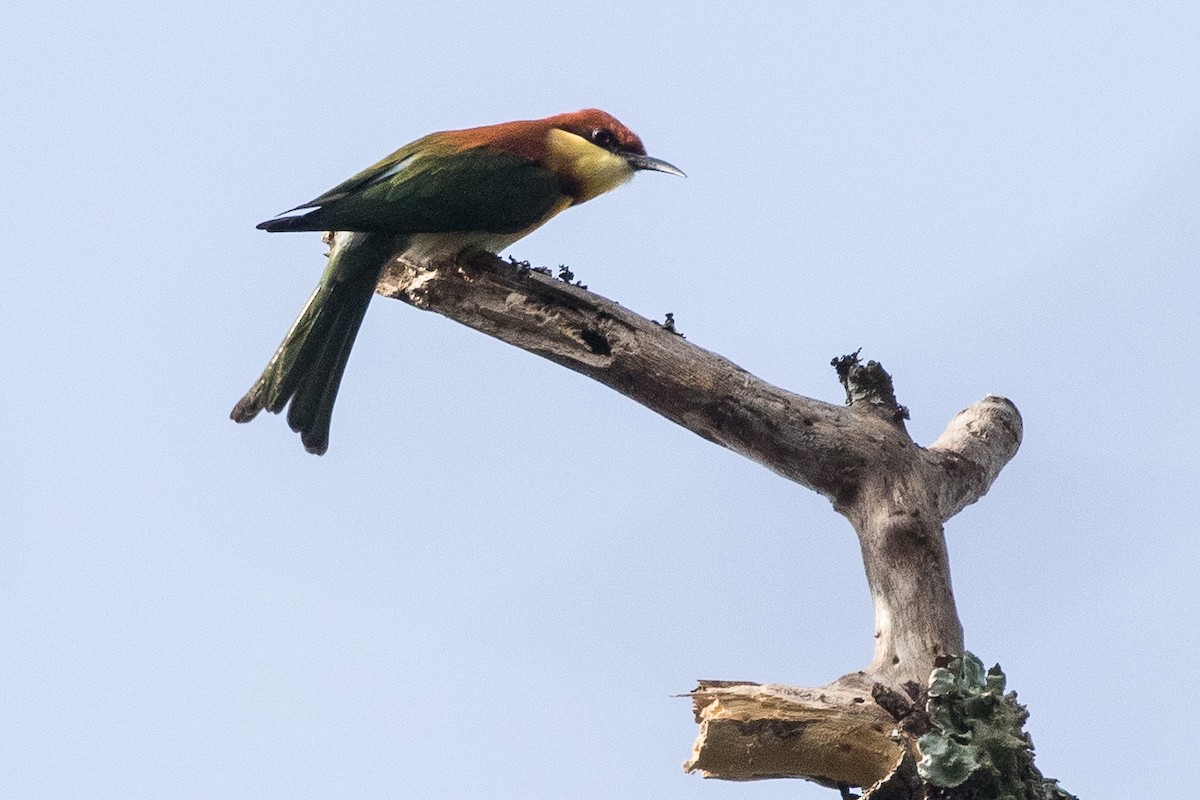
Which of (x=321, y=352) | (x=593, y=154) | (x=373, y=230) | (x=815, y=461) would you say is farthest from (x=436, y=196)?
(x=815, y=461)

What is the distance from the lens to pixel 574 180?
4848mm

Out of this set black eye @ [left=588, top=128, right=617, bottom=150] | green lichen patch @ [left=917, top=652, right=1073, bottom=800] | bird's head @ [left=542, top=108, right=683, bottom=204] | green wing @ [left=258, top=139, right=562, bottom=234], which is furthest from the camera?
black eye @ [left=588, top=128, right=617, bottom=150]

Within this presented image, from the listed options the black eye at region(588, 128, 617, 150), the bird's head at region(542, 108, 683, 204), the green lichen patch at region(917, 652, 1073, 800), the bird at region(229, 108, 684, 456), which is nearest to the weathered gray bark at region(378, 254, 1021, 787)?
the green lichen patch at region(917, 652, 1073, 800)

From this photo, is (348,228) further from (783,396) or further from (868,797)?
(868,797)

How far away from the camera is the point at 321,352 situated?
434 cm

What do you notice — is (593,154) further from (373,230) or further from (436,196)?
(373,230)

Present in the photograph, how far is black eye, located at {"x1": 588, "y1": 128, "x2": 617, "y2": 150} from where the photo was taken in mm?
4992

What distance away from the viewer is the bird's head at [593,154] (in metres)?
4.84

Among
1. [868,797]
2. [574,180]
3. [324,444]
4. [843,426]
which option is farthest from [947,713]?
[574,180]

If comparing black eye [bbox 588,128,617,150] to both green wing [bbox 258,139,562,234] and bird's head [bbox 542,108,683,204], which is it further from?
green wing [bbox 258,139,562,234]

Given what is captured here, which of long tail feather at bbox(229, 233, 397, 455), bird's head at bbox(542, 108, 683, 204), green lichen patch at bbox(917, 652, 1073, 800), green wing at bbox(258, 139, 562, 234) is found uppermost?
bird's head at bbox(542, 108, 683, 204)

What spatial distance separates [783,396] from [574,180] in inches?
61.0

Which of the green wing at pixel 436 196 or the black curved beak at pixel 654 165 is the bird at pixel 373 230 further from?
the black curved beak at pixel 654 165

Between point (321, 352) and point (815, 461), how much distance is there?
5.62 feet
